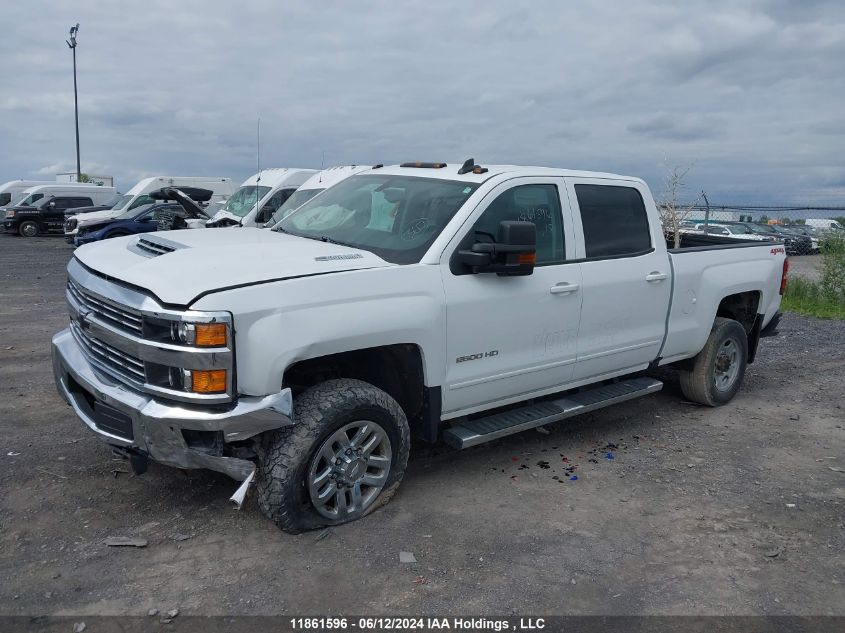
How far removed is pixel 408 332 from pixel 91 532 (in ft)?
6.53

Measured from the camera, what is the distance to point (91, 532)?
390 centimetres

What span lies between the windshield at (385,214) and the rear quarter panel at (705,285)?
2.10 m

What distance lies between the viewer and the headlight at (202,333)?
3.36 meters

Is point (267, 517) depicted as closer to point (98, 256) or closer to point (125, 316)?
point (125, 316)

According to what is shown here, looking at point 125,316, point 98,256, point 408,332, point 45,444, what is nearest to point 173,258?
point 125,316

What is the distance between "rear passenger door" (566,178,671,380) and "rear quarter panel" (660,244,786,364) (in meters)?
0.17

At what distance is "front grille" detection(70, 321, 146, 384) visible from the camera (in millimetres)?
3641

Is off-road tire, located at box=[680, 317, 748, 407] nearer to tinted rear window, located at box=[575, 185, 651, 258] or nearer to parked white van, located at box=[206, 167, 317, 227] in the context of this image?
tinted rear window, located at box=[575, 185, 651, 258]

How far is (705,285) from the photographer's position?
6004mm

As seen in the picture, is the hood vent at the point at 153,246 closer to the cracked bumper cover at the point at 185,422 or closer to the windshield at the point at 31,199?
the cracked bumper cover at the point at 185,422

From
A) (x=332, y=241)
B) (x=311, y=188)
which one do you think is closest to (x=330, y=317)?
(x=332, y=241)

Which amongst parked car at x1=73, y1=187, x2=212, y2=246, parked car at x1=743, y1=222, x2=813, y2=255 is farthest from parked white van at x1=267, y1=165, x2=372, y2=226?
parked car at x1=743, y1=222, x2=813, y2=255

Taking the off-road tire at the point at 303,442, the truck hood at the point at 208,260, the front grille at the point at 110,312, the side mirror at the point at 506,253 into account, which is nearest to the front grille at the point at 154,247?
the truck hood at the point at 208,260

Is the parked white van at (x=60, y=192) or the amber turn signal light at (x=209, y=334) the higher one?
the parked white van at (x=60, y=192)
